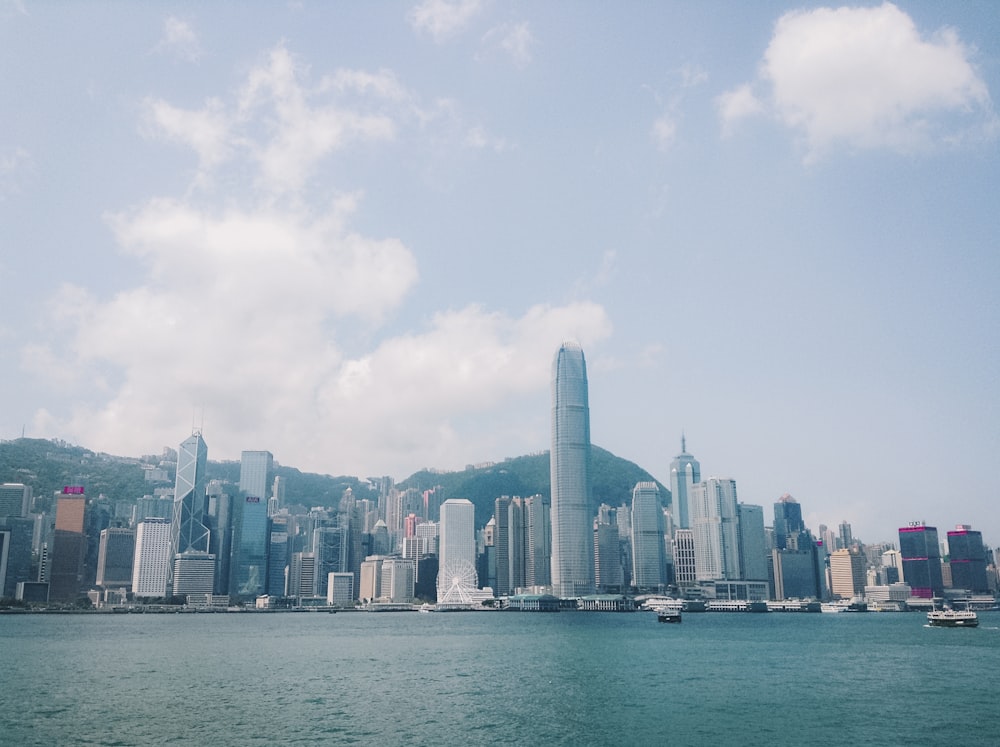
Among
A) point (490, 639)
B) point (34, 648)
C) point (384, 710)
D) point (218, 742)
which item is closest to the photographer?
point (218, 742)

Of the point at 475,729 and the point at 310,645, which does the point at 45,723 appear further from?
the point at 310,645

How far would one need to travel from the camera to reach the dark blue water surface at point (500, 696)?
47062mm

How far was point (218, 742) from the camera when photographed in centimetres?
4428

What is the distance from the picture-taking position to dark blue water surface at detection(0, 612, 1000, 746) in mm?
47062

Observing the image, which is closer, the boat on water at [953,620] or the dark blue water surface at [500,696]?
the dark blue water surface at [500,696]

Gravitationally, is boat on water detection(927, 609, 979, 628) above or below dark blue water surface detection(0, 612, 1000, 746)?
below

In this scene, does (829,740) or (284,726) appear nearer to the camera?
(829,740)

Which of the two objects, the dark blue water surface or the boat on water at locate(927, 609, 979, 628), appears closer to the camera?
the dark blue water surface

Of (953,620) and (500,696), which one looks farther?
(953,620)

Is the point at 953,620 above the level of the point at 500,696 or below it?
below

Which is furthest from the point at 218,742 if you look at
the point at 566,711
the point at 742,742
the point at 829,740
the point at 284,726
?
the point at 829,740

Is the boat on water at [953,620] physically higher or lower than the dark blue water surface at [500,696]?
lower

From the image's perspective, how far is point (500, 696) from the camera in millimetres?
61812

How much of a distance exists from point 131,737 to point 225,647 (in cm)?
7000
